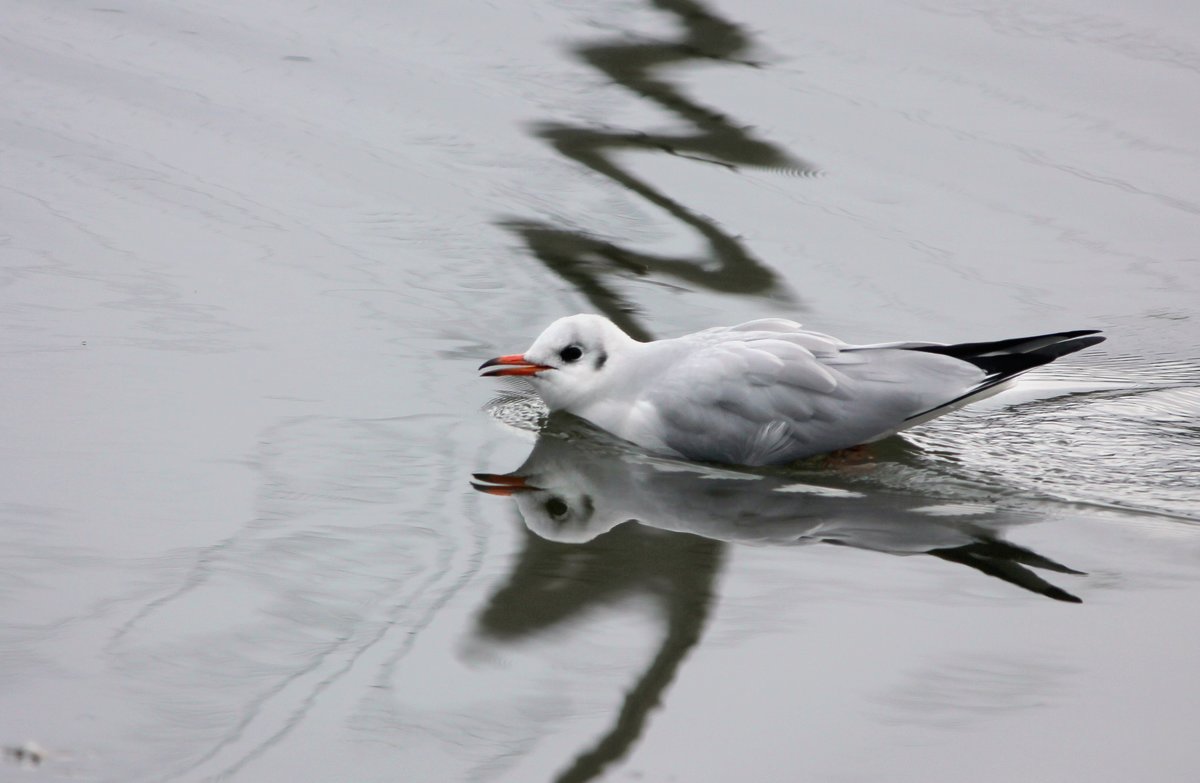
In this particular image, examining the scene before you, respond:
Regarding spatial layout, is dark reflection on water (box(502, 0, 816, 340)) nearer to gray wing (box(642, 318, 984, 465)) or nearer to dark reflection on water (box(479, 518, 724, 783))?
gray wing (box(642, 318, 984, 465))

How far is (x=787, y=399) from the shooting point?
18.6 ft

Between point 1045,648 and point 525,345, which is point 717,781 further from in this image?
point 525,345

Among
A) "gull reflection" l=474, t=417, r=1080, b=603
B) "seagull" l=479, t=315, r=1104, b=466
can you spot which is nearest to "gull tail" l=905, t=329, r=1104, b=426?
"seagull" l=479, t=315, r=1104, b=466

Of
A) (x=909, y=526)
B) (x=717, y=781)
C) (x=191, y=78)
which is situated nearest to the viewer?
(x=717, y=781)

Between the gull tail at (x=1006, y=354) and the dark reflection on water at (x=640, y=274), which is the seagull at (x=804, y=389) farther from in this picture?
the dark reflection on water at (x=640, y=274)

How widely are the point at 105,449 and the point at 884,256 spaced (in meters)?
3.57

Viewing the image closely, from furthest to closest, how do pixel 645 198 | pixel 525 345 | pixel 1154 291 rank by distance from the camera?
pixel 645 198
pixel 1154 291
pixel 525 345

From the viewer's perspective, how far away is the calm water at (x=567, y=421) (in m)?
4.02

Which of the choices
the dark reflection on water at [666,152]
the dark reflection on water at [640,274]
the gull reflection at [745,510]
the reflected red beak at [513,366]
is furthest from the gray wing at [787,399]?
the dark reflection on water at [666,152]

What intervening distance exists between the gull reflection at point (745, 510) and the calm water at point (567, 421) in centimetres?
2

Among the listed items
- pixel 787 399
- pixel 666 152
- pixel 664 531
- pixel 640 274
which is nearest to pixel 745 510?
pixel 664 531

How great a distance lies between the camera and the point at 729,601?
4586 mm

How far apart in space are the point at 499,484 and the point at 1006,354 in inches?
72.7

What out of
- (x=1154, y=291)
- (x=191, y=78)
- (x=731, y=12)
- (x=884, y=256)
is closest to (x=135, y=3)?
(x=191, y=78)
